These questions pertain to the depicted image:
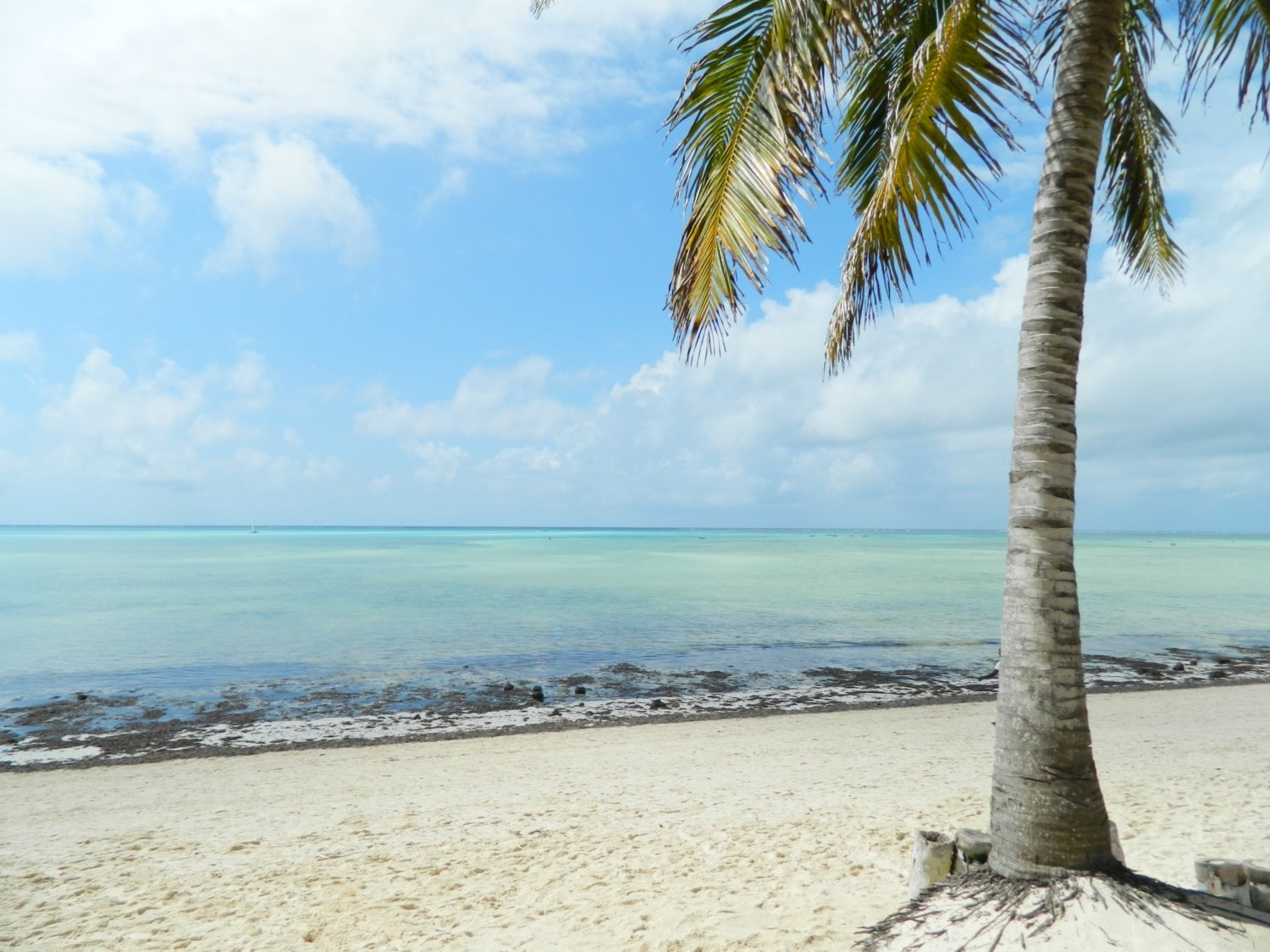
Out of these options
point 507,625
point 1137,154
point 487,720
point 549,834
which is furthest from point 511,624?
point 1137,154

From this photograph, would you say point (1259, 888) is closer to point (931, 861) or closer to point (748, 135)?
point (931, 861)

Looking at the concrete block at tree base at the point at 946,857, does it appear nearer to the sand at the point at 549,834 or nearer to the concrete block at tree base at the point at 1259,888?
the concrete block at tree base at the point at 1259,888

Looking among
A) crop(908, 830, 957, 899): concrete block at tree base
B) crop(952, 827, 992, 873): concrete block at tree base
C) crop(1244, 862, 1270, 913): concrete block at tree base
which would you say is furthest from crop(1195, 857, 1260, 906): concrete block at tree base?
crop(908, 830, 957, 899): concrete block at tree base

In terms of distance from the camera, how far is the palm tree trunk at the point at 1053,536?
3.83 metres

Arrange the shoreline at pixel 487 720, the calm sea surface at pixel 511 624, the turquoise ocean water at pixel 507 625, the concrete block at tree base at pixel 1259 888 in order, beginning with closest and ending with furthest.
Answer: the concrete block at tree base at pixel 1259 888 → the shoreline at pixel 487 720 → the turquoise ocean water at pixel 507 625 → the calm sea surface at pixel 511 624

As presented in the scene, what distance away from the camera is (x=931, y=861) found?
417cm

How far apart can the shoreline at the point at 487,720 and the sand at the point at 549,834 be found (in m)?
0.85

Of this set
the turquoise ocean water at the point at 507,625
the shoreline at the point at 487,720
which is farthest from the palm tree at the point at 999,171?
the turquoise ocean water at the point at 507,625

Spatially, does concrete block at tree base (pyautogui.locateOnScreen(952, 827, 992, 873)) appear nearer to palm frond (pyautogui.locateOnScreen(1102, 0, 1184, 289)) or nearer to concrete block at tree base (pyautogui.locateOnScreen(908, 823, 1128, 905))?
concrete block at tree base (pyautogui.locateOnScreen(908, 823, 1128, 905))

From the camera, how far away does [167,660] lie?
19703 mm

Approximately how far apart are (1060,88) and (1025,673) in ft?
9.86

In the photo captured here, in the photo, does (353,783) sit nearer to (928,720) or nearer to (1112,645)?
(928,720)

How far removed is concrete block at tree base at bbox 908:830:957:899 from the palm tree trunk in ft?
0.84

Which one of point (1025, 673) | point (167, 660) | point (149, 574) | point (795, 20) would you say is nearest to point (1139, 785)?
point (1025, 673)
